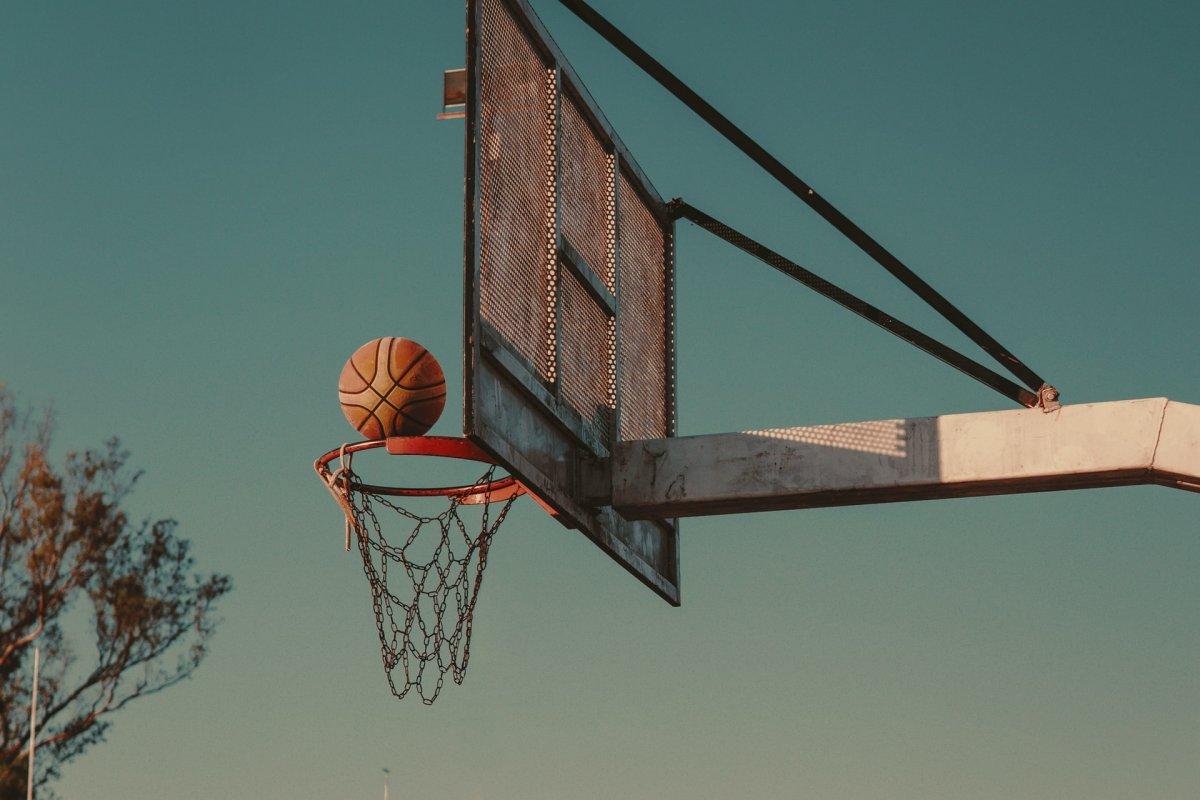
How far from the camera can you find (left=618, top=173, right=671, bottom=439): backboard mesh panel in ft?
26.3

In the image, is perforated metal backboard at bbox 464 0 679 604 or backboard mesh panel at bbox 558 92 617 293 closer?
perforated metal backboard at bbox 464 0 679 604

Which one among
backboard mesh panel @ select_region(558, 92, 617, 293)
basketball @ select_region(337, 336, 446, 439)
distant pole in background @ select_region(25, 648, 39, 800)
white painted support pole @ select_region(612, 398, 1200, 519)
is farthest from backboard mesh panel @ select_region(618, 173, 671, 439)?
distant pole in background @ select_region(25, 648, 39, 800)

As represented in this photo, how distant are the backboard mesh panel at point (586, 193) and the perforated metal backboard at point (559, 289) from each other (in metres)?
0.01

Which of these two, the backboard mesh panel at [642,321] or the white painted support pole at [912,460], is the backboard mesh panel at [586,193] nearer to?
the backboard mesh panel at [642,321]

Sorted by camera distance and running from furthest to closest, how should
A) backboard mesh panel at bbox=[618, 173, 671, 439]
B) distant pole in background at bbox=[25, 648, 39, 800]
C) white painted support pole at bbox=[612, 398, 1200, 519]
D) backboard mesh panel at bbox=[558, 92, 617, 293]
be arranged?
distant pole in background at bbox=[25, 648, 39, 800] < backboard mesh panel at bbox=[618, 173, 671, 439] < backboard mesh panel at bbox=[558, 92, 617, 293] < white painted support pole at bbox=[612, 398, 1200, 519]

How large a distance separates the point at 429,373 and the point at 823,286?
1.97 m

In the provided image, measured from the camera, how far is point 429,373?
26.8ft

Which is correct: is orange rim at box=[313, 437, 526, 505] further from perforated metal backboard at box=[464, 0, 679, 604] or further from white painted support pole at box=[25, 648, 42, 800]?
white painted support pole at box=[25, 648, 42, 800]

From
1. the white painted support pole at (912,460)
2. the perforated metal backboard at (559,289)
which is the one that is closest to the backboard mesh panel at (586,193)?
the perforated metal backboard at (559,289)

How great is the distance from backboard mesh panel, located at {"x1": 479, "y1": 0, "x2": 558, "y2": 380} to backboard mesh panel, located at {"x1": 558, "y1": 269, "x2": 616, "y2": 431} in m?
0.21

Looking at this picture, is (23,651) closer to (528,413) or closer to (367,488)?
(367,488)

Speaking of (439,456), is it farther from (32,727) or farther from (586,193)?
(32,727)

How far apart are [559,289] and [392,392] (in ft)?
4.60

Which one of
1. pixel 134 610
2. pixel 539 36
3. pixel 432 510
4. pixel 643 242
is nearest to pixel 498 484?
pixel 432 510
